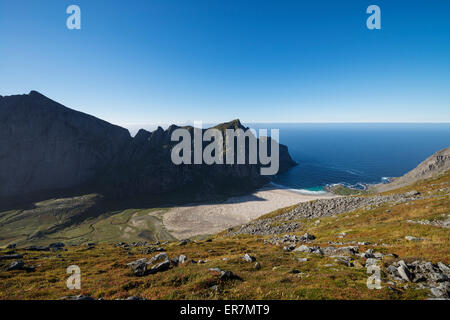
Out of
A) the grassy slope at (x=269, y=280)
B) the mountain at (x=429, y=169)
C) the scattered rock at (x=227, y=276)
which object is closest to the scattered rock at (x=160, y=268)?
the grassy slope at (x=269, y=280)

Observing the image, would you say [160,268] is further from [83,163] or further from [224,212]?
[83,163]

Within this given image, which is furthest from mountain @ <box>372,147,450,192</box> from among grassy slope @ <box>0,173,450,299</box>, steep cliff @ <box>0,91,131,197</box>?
steep cliff @ <box>0,91,131,197</box>

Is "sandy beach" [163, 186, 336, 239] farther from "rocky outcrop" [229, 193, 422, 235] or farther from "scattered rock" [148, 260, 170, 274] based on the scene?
"scattered rock" [148, 260, 170, 274]

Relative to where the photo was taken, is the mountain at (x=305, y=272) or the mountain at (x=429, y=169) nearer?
the mountain at (x=305, y=272)

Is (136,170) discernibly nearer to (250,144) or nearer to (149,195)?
(149,195)

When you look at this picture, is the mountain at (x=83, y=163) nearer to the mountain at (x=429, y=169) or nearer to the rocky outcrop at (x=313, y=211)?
the rocky outcrop at (x=313, y=211)
